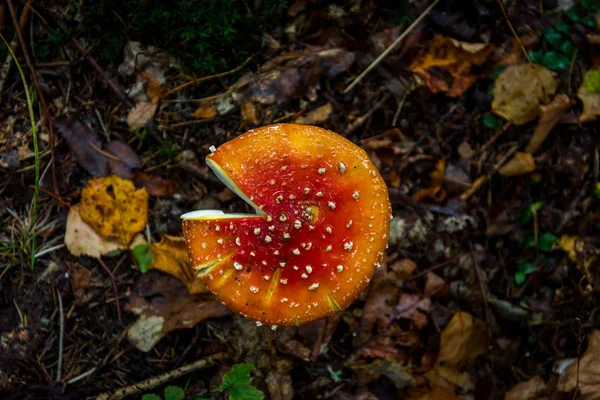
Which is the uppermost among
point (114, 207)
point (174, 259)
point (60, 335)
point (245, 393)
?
point (114, 207)

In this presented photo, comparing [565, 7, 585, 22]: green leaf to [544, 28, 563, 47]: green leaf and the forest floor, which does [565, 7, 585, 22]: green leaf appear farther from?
[544, 28, 563, 47]: green leaf

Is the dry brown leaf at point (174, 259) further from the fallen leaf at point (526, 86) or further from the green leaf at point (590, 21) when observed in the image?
the green leaf at point (590, 21)

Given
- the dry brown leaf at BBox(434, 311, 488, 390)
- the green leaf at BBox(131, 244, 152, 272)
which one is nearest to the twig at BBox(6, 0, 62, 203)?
the green leaf at BBox(131, 244, 152, 272)

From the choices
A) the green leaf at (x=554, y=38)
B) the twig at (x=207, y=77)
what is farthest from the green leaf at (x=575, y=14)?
the twig at (x=207, y=77)

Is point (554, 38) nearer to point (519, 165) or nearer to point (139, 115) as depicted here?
point (519, 165)

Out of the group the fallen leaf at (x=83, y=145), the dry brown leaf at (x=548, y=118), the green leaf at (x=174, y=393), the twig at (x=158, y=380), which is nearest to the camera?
the green leaf at (x=174, y=393)

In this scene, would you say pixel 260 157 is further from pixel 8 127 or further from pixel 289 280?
pixel 8 127

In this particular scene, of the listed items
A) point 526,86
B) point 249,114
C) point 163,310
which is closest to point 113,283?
point 163,310

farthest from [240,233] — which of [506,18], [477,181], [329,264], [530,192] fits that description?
[506,18]
